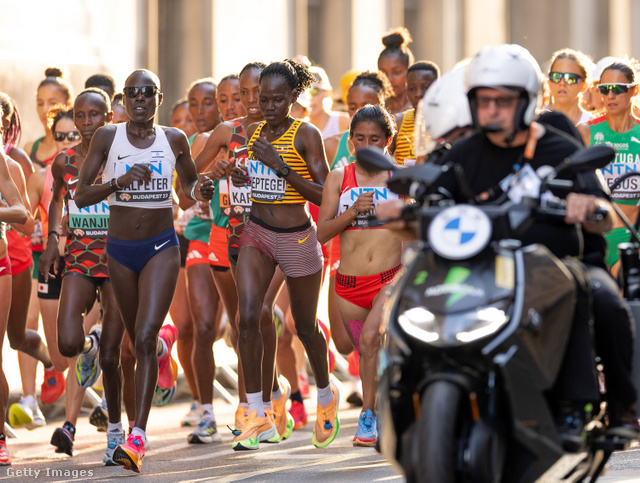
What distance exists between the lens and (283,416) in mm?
9555

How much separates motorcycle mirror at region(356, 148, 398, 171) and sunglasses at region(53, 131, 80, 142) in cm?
579

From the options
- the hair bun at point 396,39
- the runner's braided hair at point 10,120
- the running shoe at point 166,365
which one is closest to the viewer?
the running shoe at point 166,365

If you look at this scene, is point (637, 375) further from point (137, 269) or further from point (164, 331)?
point (164, 331)

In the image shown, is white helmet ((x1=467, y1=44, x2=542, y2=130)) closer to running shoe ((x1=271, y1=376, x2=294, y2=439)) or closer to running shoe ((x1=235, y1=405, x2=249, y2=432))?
running shoe ((x1=235, y1=405, x2=249, y2=432))

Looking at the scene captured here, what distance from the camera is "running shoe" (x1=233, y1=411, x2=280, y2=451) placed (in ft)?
27.7

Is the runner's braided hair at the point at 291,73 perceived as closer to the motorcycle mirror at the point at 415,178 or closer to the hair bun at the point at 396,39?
the motorcycle mirror at the point at 415,178

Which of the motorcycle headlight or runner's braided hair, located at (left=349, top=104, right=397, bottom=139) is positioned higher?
runner's braided hair, located at (left=349, top=104, right=397, bottom=139)

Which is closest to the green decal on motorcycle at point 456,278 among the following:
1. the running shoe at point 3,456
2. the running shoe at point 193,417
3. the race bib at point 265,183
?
the race bib at point 265,183

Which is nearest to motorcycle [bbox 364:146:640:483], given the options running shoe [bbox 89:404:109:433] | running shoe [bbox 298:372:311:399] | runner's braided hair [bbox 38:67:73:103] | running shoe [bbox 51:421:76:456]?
running shoe [bbox 51:421:76:456]

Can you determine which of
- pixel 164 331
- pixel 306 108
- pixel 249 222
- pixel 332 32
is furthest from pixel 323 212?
pixel 332 32

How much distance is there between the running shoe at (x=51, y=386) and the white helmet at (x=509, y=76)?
5.98m

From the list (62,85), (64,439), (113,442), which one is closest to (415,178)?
(113,442)

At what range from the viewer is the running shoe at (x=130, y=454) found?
311 inches

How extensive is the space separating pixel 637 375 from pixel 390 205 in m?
1.34
